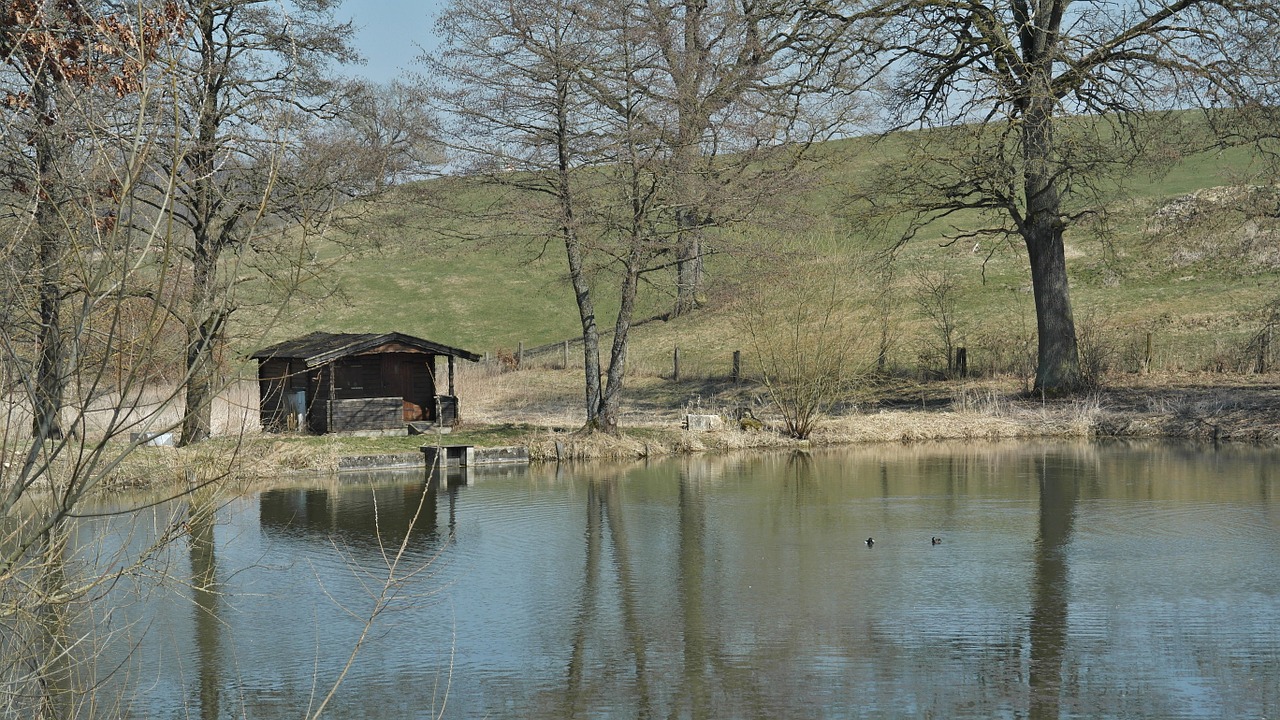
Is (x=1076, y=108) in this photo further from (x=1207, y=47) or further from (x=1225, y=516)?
(x=1225, y=516)

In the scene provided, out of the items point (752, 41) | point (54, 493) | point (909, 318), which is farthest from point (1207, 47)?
point (54, 493)

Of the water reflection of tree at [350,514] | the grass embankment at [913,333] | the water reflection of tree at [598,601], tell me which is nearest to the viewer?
the water reflection of tree at [598,601]

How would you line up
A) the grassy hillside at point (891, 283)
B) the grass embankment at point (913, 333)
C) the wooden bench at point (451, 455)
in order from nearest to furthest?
the wooden bench at point (451, 455) < the grass embankment at point (913, 333) < the grassy hillside at point (891, 283)

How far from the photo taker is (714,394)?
118ft

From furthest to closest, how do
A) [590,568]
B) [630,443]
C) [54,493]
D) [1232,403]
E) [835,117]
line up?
[835,117] < [1232,403] < [630,443] < [590,568] < [54,493]

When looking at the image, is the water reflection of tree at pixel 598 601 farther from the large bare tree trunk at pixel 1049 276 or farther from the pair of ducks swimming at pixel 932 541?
the large bare tree trunk at pixel 1049 276

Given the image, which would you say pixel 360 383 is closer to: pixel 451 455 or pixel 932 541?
pixel 451 455

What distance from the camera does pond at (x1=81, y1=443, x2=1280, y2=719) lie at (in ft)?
29.1

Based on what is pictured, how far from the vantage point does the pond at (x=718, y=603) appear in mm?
8867

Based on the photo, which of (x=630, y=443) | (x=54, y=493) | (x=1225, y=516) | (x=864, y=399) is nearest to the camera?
(x=54, y=493)

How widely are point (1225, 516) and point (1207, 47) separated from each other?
1322 centimetres

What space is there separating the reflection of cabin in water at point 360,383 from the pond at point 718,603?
7.72 m

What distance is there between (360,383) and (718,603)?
19.4 metres

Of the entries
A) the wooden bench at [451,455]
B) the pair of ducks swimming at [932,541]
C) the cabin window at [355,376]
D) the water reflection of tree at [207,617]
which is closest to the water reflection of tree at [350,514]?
the water reflection of tree at [207,617]
